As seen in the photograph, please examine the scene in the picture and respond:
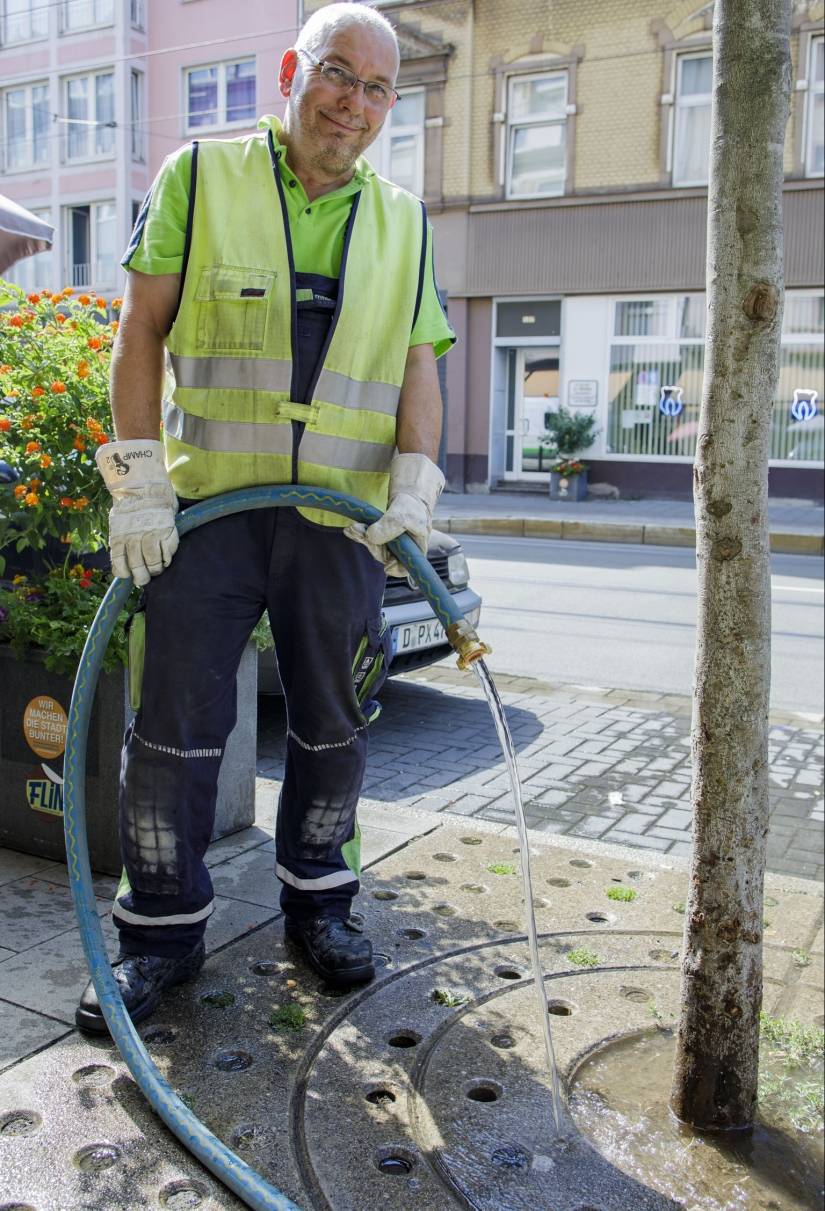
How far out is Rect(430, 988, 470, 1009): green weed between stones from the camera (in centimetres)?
288

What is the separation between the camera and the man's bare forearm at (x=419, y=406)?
9.49 ft

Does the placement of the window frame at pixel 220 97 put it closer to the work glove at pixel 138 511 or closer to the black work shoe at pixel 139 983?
the work glove at pixel 138 511

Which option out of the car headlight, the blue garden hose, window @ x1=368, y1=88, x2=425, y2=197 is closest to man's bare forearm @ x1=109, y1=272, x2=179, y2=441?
the blue garden hose

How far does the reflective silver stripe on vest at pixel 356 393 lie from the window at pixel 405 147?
2046 centimetres

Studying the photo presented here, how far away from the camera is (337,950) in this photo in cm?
293

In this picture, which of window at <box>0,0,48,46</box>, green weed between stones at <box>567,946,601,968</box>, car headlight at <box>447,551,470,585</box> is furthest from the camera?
window at <box>0,0,48,46</box>

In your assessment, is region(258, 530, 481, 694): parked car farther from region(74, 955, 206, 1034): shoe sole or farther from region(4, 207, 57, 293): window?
region(4, 207, 57, 293): window

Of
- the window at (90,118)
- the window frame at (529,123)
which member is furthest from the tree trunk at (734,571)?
the window frame at (529,123)

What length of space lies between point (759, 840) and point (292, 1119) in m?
1.10

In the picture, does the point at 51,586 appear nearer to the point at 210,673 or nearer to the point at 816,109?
the point at 210,673

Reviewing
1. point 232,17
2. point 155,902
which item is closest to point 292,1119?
point 155,902

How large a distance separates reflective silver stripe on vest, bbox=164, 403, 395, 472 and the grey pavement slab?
1.30 meters

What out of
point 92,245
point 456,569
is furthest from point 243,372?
point 92,245

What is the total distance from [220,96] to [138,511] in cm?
1777
